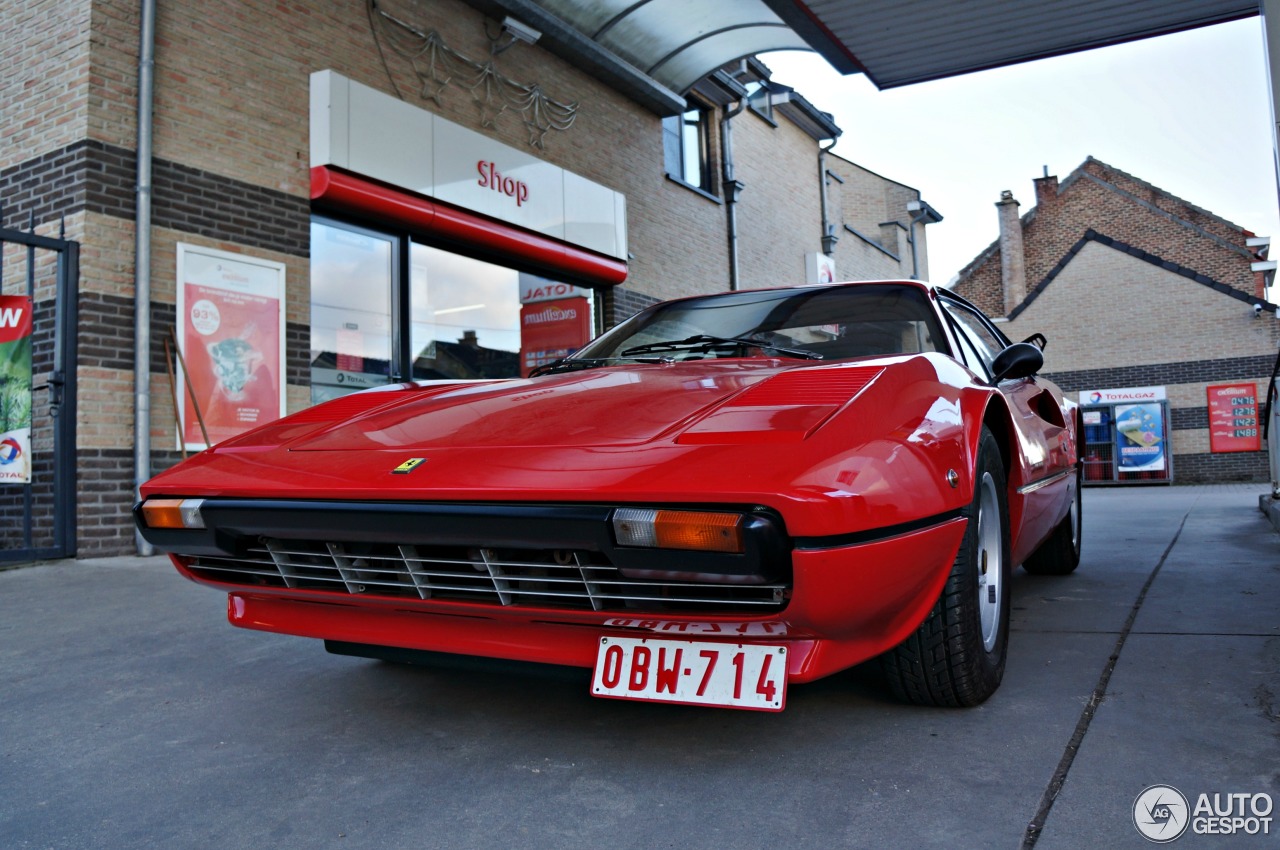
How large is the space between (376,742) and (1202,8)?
27.2 feet

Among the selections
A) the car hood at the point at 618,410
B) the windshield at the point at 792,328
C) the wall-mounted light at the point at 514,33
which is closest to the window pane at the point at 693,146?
the wall-mounted light at the point at 514,33

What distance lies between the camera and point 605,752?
1.86 m

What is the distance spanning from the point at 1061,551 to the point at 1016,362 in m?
1.80

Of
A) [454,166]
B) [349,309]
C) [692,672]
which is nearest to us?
[692,672]

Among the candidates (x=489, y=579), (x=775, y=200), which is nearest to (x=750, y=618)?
(x=489, y=579)

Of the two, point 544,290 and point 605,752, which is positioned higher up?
point 544,290

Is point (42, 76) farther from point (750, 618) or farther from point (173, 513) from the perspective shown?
point (750, 618)

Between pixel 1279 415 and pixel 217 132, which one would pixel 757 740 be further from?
pixel 1279 415

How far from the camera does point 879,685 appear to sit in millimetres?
2246

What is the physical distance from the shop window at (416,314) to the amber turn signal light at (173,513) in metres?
4.78

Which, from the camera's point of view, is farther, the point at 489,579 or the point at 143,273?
the point at 143,273

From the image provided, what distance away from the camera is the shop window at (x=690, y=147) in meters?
11.6

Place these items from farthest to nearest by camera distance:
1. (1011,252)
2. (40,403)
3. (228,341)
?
(1011,252) → (228,341) → (40,403)

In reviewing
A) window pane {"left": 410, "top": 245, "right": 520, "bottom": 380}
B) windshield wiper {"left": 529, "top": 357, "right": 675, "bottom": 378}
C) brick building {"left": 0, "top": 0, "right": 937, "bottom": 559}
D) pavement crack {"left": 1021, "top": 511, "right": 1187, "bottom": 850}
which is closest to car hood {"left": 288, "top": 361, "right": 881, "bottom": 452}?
windshield wiper {"left": 529, "top": 357, "right": 675, "bottom": 378}
